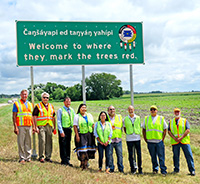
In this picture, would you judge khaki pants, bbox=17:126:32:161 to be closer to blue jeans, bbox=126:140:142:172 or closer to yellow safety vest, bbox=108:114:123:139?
yellow safety vest, bbox=108:114:123:139

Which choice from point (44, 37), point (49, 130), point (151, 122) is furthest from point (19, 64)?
point (151, 122)

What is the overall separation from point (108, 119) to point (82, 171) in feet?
5.11

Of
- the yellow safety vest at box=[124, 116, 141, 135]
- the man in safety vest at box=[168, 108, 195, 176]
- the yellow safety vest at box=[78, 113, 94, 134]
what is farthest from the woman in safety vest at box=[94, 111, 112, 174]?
the man in safety vest at box=[168, 108, 195, 176]

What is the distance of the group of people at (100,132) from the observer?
681 cm

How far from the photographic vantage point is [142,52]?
9.41m

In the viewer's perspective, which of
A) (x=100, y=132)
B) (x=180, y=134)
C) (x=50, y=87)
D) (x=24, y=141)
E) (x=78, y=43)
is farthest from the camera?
(x=50, y=87)

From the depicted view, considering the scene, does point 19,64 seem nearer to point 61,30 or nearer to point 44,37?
point 44,37

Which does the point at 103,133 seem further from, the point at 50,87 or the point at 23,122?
the point at 50,87

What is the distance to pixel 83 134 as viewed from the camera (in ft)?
22.3

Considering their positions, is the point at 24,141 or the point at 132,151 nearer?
the point at 132,151

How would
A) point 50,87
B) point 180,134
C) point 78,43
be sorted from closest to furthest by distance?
point 180,134 < point 78,43 < point 50,87

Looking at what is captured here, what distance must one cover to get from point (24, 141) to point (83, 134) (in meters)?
1.83

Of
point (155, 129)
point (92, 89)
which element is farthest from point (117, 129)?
point (92, 89)

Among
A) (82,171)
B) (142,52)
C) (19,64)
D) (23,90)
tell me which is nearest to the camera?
(82,171)
